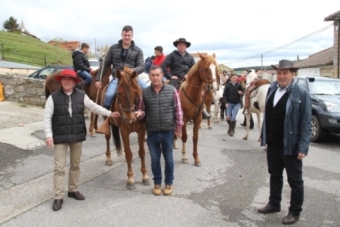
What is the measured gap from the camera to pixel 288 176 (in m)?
4.11

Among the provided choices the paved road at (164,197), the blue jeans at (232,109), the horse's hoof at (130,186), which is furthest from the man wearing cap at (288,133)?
the blue jeans at (232,109)

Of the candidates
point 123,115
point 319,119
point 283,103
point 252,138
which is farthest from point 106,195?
point 319,119

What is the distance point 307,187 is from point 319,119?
4.18m

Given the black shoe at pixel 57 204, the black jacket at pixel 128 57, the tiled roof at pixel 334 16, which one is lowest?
the black shoe at pixel 57 204

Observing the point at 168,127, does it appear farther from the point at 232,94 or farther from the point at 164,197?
the point at 232,94

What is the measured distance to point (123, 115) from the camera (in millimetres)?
4770

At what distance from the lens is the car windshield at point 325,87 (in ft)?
32.3

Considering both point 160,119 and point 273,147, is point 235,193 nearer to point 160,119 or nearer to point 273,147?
point 273,147

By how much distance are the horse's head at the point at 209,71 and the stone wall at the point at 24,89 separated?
8.89 metres

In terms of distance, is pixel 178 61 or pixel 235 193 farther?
pixel 178 61

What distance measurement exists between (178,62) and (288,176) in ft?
15.7

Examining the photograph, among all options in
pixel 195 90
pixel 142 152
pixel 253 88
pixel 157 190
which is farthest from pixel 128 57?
pixel 253 88

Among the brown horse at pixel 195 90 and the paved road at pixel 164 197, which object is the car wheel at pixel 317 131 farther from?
the brown horse at pixel 195 90

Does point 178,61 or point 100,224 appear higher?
point 178,61
